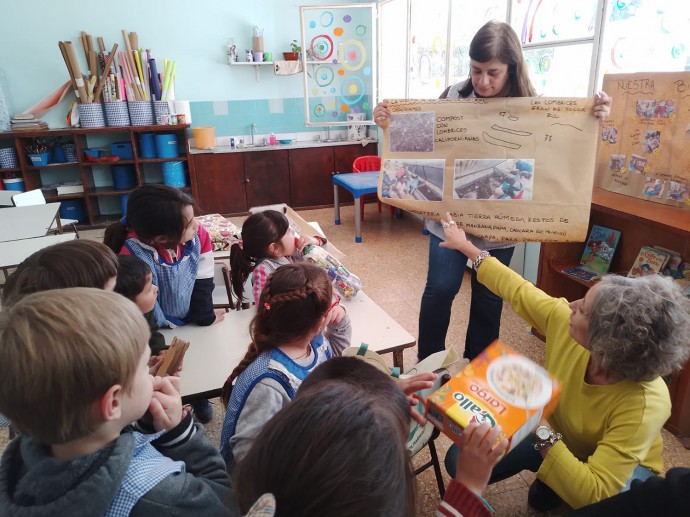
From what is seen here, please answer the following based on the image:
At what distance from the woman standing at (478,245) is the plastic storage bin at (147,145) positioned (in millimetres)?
4270

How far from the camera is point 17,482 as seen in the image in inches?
30.9

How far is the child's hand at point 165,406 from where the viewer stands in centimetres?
99

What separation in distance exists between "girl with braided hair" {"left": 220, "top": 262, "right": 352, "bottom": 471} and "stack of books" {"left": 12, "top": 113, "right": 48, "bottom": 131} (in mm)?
5088

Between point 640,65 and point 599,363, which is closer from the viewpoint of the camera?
point 599,363

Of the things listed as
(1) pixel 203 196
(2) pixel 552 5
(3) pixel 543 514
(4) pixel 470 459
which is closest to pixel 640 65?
(2) pixel 552 5

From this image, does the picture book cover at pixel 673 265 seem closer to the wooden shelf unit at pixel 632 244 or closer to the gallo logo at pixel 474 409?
the wooden shelf unit at pixel 632 244

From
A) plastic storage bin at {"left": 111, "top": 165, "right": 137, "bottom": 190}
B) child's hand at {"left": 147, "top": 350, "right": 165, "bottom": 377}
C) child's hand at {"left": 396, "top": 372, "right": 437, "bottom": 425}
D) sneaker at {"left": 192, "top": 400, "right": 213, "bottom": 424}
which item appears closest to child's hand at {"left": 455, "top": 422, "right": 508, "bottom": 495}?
child's hand at {"left": 396, "top": 372, "right": 437, "bottom": 425}

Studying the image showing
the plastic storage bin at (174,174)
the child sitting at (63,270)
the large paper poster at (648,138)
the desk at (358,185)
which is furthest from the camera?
the plastic storage bin at (174,174)

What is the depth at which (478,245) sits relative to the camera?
2.04 m

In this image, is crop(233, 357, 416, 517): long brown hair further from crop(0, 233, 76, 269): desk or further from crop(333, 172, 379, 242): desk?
crop(333, 172, 379, 242): desk

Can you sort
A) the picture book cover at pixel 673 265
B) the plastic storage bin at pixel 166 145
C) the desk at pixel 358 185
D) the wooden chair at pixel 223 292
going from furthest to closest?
1. the plastic storage bin at pixel 166 145
2. the desk at pixel 358 185
3. the wooden chair at pixel 223 292
4. the picture book cover at pixel 673 265

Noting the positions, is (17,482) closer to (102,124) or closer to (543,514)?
(543,514)

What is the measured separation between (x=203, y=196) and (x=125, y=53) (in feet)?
5.88

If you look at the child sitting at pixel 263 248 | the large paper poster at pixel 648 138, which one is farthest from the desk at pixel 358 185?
the child sitting at pixel 263 248
